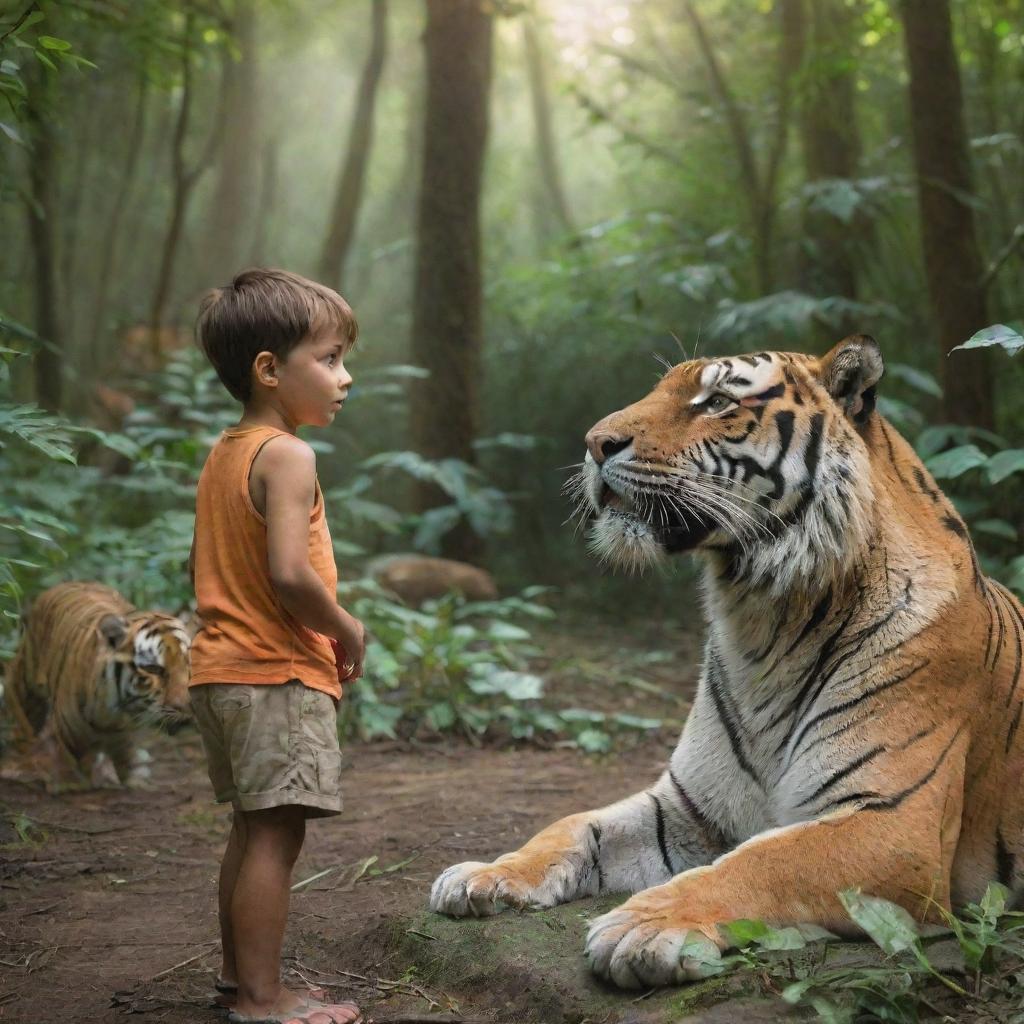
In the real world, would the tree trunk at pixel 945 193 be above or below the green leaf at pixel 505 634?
above

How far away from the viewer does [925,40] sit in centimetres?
604

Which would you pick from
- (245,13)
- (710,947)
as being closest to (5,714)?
(710,947)

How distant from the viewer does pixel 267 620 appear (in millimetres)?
2436

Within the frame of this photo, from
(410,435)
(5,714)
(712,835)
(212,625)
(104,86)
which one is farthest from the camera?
(104,86)

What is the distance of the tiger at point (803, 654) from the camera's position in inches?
100

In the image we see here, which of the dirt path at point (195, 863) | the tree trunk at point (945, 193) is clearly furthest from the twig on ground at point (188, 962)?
the tree trunk at point (945, 193)

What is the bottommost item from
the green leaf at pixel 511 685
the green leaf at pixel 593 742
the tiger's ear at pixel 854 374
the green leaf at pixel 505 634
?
the green leaf at pixel 593 742

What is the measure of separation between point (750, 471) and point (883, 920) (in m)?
1.06

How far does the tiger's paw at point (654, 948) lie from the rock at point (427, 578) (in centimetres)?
524

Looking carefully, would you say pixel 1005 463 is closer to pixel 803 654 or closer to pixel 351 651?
pixel 803 654

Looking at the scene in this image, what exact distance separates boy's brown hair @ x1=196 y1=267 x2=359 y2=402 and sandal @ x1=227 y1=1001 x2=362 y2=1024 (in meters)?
1.31

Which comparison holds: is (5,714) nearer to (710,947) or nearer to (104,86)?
(710,947)

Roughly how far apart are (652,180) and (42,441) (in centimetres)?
1159

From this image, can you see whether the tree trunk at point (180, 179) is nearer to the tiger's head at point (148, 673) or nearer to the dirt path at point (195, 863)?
the tiger's head at point (148, 673)
